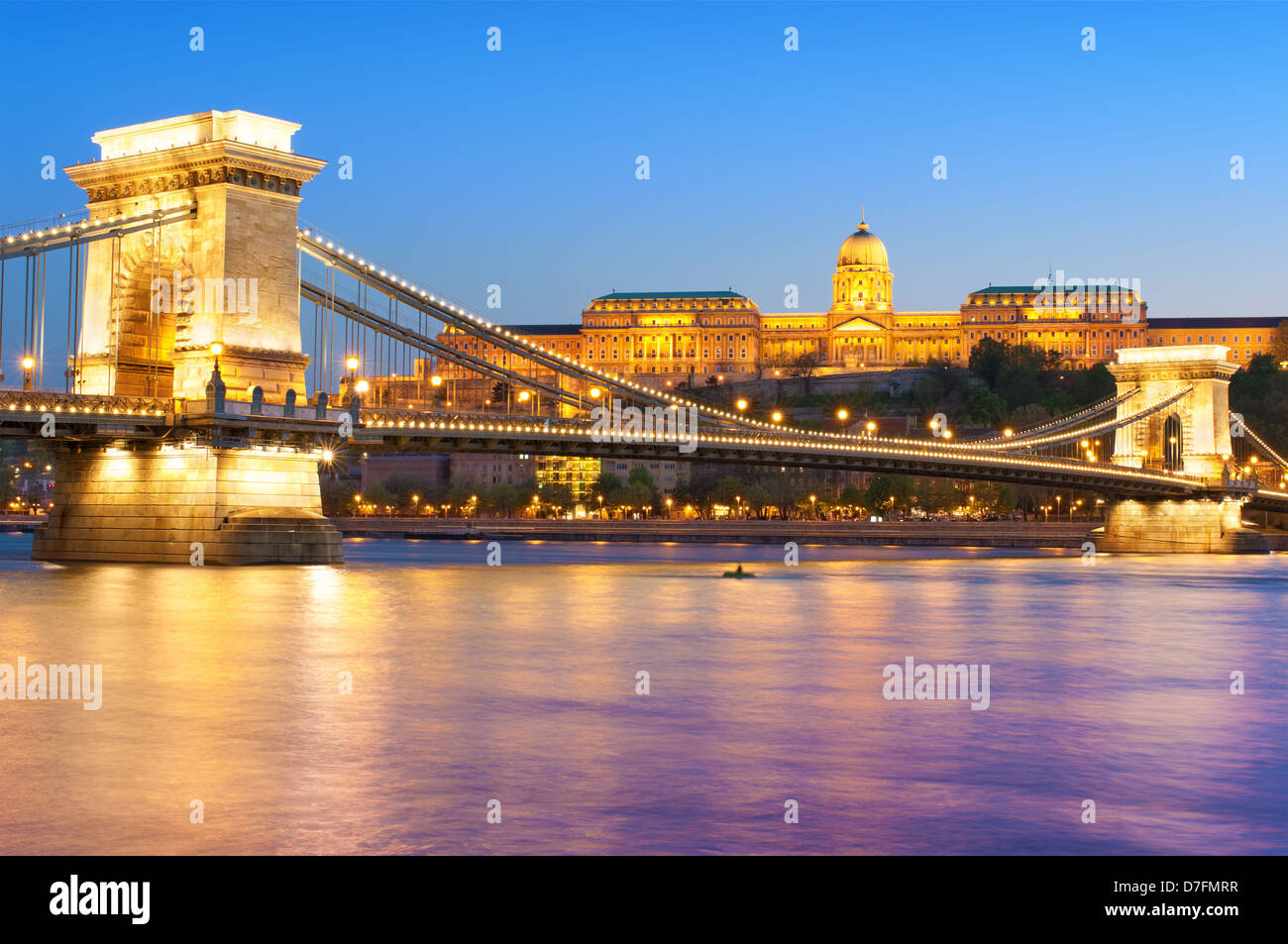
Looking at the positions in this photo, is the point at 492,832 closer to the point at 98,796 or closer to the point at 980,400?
the point at 98,796

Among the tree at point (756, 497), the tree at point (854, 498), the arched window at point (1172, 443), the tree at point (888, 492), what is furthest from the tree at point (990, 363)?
the arched window at point (1172, 443)

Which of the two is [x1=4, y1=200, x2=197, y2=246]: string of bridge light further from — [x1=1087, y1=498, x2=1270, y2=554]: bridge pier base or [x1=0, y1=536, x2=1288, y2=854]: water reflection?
[x1=1087, y1=498, x2=1270, y2=554]: bridge pier base

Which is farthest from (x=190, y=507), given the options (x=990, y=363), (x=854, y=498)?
(x=990, y=363)

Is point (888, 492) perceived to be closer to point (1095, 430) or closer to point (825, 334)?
point (1095, 430)

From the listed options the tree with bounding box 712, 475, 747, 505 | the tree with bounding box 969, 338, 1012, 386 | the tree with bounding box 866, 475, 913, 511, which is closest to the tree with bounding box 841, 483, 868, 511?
the tree with bounding box 866, 475, 913, 511

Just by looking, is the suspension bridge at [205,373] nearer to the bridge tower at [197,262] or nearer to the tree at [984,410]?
the bridge tower at [197,262]

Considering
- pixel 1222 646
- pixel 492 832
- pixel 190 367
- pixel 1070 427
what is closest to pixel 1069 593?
pixel 1222 646
